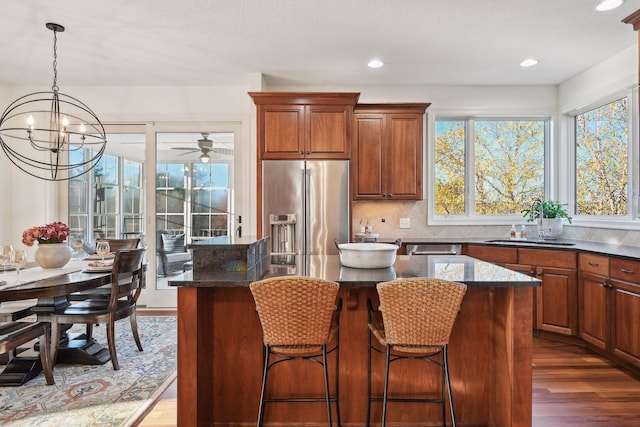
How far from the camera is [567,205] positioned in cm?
444

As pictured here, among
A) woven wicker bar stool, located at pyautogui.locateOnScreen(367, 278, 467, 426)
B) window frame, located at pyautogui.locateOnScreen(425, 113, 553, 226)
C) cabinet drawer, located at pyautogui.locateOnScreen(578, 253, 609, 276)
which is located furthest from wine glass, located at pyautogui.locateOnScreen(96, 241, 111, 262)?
cabinet drawer, located at pyautogui.locateOnScreen(578, 253, 609, 276)

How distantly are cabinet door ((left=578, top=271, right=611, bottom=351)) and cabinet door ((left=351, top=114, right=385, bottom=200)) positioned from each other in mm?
2112

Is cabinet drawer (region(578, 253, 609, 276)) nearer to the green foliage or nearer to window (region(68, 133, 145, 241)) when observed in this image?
the green foliage

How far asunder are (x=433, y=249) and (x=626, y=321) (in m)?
1.71

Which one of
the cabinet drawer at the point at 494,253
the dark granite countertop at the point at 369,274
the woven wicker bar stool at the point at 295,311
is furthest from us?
the cabinet drawer at the point at 494,253

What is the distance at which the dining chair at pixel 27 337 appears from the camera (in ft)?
7.67

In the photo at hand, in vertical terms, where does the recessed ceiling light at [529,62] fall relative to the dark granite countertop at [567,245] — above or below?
above

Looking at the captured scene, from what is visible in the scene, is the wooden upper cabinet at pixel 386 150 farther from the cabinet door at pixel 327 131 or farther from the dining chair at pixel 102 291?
the dining chair at pixel 102 291

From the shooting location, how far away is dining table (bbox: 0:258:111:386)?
237 centimetres

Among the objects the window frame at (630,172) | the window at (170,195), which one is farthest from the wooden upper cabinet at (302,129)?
the window frame at (630,172)

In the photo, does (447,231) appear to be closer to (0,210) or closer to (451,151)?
(451,151)

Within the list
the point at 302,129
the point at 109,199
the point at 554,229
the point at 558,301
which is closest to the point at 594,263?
the point at 558,301

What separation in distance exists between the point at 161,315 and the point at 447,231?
358 cm

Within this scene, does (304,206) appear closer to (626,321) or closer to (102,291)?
(102,291)
